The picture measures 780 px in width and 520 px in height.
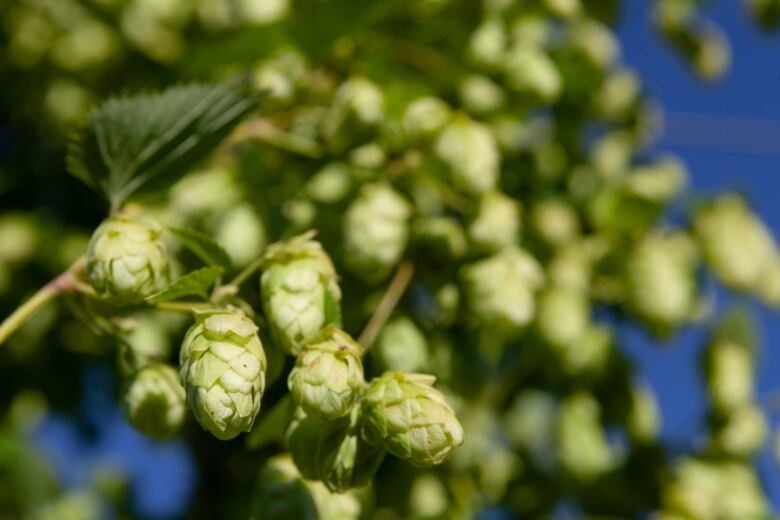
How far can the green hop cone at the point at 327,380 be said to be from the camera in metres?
0.56

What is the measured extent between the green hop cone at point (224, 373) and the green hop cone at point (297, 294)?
6cm

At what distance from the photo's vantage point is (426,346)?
93cm

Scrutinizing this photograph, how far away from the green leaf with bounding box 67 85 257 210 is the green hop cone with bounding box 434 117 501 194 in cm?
20

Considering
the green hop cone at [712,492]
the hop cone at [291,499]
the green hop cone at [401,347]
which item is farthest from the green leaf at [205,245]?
the green hop cone at [712,492]

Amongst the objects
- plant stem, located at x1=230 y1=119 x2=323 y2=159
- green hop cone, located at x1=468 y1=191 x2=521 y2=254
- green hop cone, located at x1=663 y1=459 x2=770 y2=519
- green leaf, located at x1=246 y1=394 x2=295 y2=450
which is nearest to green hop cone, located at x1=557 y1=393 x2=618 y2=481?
green hop cone, located at x1=663 y1=459 x2=770 y2=519

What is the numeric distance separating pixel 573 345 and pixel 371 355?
33 cm

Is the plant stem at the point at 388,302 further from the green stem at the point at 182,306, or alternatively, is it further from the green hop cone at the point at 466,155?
the green stem at the point at 182,306

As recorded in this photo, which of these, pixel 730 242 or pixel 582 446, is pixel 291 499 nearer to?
pixel 582 446

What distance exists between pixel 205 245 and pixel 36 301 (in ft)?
0.34

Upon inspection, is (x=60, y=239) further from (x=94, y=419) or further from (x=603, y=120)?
(x=603, y=120)

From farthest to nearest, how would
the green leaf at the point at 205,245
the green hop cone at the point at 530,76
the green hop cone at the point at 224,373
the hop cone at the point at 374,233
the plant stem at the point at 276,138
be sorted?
the green hop cone at the point at 530,76
the plant stem at the point at 276,138
the hop cone at the point at 374,233
the green leaf at the point at 205,245
the green hop cone at the point at 224,373

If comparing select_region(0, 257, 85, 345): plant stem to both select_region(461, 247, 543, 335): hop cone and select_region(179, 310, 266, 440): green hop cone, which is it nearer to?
select_region(179, 310, 266, 440): green hop cone

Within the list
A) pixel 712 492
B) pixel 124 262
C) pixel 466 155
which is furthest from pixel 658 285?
pixel 124 262

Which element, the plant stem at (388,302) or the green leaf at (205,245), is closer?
the green leaf at (205,245)
